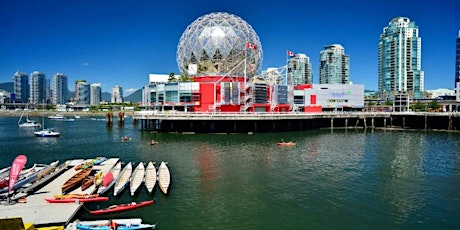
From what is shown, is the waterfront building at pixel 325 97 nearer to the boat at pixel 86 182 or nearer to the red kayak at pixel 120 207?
the boat at pixel 86 182

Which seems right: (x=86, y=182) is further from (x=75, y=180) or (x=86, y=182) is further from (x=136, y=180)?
(x=136, y=180)

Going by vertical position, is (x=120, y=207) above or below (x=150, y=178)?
below

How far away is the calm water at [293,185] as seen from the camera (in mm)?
22406

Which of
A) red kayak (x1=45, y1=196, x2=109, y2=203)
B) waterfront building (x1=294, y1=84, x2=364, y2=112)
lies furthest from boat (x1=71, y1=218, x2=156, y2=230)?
waterfront building (x1=294, y1=84, x2=364, y2=112)

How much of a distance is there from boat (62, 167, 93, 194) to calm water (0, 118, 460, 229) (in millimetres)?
3431

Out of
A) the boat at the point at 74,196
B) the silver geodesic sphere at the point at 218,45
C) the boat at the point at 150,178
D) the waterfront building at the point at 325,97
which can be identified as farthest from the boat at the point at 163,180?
the waterfront building at the point at 325,97

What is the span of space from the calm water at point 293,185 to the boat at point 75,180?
3431mm

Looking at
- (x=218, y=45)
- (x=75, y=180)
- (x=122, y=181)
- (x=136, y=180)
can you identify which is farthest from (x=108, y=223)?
(x=218, y=45)

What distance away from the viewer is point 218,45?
272 feet

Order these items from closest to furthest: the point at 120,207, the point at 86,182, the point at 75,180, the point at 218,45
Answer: the point at 120,207 < the point at 86,182 < the point at 75,180 < the point at 218,45

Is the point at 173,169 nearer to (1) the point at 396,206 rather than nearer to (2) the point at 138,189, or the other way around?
(2) the point at 138,189

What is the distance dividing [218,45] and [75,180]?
5962 centimetres

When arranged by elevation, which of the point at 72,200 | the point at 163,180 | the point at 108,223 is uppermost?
the point at 163,180

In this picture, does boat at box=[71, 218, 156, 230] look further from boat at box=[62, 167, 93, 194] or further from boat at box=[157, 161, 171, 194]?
boat at box=[62, 167, 93, 194]
